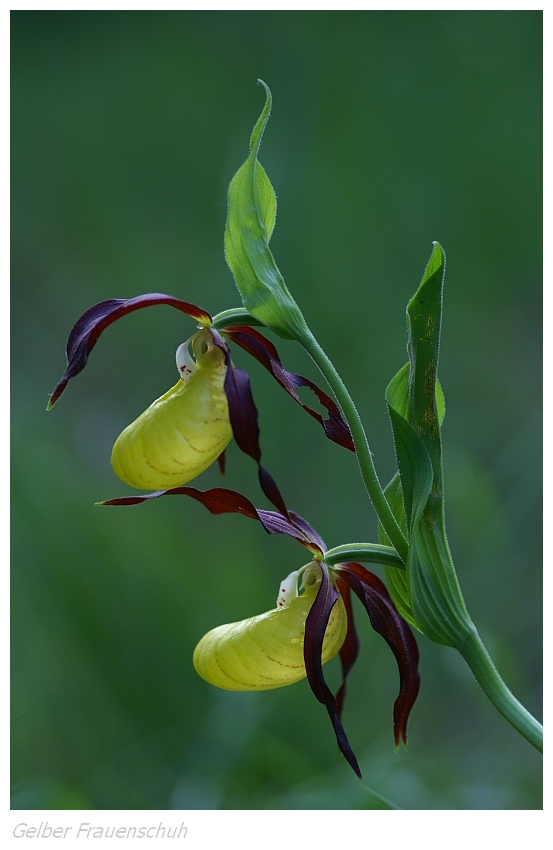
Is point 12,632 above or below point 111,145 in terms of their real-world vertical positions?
below

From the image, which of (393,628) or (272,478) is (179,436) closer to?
(272,478)

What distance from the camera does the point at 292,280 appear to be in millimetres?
2211

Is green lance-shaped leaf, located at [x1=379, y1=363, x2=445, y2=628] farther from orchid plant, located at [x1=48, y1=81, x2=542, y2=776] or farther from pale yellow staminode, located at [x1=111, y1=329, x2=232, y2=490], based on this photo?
pale yellow staminode, located at [x1=111, y1=329, x2=232, y2=490]

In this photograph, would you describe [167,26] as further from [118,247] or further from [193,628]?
[193,628]

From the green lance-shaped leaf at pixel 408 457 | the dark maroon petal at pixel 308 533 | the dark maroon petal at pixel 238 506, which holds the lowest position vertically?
the dark maroon petal at pixel 308 533

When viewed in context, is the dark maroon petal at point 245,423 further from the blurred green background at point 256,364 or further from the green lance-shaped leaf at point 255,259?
the blurred green background at point 256,364

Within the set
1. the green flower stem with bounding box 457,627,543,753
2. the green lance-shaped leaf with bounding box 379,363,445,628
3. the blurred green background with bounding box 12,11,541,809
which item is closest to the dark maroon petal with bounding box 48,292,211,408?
the green lance-shaped leaf with bounding box 379,363,445,628

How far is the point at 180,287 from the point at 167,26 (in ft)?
3.24

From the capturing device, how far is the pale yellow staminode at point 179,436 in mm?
793

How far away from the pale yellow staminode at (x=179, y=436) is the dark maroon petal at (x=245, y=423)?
67mm

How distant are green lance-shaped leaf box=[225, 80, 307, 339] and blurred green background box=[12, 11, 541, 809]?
1.09 m

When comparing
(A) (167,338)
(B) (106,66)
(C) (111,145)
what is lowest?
(A) (167,338)

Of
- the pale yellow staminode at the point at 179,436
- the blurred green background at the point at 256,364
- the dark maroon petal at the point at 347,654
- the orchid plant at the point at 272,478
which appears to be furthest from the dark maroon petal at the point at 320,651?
the blurred green background at the point at 256,364

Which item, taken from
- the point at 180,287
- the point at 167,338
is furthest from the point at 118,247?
the point at 167,338
